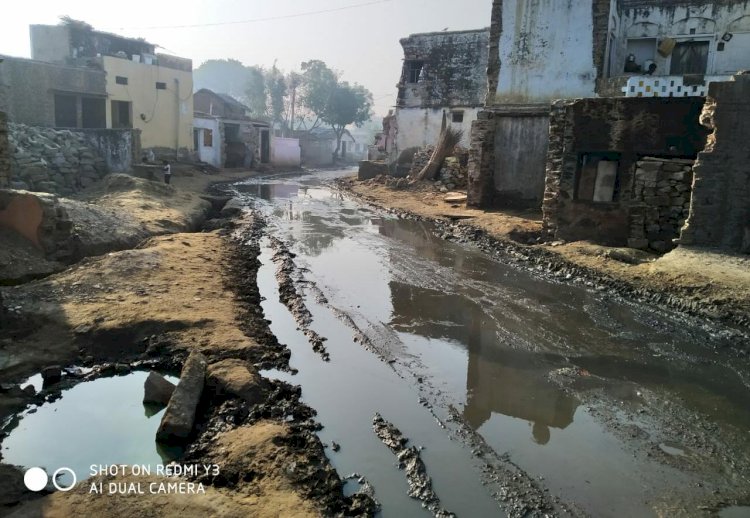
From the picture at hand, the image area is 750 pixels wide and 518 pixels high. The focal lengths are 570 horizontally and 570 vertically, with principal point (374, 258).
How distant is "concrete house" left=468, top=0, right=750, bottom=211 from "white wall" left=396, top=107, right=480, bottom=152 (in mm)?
7011

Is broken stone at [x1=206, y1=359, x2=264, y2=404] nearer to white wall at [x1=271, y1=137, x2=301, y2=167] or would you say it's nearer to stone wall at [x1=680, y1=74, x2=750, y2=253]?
stone wall at [x1=680, y1=74, x2=750, y2=253]

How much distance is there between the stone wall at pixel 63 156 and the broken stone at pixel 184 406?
43.5 ft

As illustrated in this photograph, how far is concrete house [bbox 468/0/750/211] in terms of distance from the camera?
18.6 meters

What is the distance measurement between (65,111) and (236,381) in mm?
28185

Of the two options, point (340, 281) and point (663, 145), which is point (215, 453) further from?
point (663, 145)

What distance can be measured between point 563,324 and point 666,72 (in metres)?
17.9

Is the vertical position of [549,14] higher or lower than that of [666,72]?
higher

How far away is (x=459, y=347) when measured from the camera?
7828 mm

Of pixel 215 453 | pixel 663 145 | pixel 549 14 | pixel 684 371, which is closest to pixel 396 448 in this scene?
pixel 215 453

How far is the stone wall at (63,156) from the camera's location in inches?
699

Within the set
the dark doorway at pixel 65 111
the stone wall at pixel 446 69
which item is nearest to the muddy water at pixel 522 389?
the stone wall at pixel 446 69

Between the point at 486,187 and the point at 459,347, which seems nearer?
the point at 459,347

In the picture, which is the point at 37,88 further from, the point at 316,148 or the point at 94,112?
the point at 316,148

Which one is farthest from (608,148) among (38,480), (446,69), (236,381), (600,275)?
(446,69)
